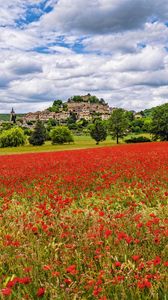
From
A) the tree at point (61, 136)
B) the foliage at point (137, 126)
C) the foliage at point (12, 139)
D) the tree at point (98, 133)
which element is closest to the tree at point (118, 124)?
the tree at point (98, 133)

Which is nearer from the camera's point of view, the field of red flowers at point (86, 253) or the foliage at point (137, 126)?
the field of red flowers at point (86, 253)

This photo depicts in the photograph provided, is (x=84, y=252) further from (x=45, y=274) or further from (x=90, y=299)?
(x=90, y=299)

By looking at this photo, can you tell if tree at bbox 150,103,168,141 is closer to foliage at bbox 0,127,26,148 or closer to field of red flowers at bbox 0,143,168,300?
foliage at bbox 0,127,26,148

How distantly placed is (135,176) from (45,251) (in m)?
7.45

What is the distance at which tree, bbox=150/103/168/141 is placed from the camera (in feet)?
273

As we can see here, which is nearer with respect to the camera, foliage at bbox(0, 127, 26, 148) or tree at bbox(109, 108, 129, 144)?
tree at bbox(109, 108, 129, 144)

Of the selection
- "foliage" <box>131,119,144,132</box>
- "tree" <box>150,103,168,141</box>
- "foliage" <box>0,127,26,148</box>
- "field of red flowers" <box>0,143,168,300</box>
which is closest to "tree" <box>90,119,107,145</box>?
"tree" <box>150,103,168,141</box>

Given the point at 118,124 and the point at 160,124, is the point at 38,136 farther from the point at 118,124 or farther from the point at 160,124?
the point at 160,124

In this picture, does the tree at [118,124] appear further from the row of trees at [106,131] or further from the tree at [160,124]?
the tree at [160,124]

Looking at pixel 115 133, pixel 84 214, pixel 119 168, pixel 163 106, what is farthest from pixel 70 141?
pixel 84 214

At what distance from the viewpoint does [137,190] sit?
10156 mm

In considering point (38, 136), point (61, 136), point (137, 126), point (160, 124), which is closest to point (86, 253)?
point (160, 124)

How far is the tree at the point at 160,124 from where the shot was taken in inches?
3275

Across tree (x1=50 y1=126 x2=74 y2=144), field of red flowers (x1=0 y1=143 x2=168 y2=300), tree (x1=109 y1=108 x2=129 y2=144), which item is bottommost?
field of red flowers (x1=0 y1=143 x2=168 y2=300)
